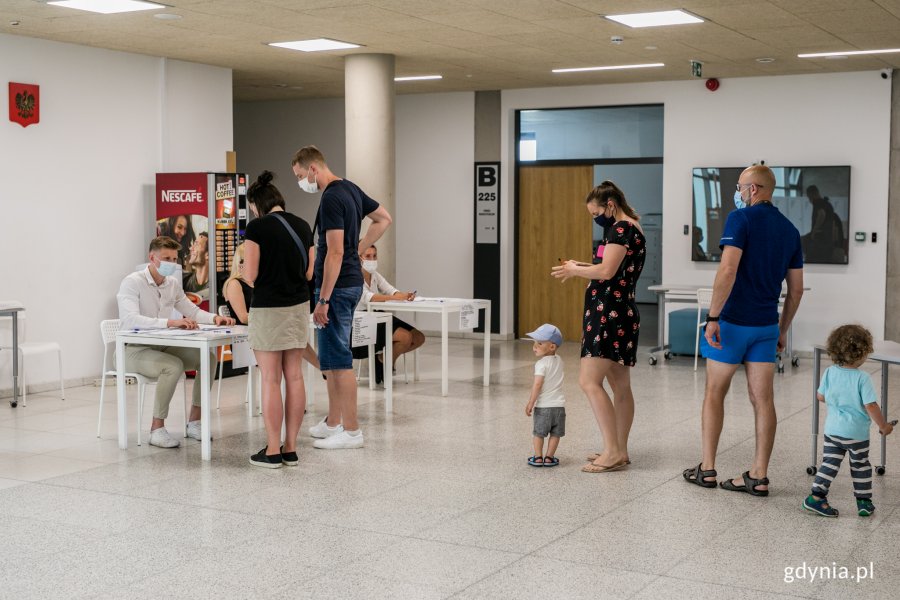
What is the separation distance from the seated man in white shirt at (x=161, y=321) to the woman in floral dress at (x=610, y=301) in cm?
224

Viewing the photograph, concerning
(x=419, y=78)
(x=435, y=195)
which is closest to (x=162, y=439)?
(x=419, y=78)

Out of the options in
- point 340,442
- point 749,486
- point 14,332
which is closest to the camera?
point 749,486

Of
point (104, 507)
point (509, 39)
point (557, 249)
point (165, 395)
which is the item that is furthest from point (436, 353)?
point (104, 507)

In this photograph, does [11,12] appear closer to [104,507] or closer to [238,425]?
[238,425]

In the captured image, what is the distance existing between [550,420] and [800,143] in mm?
6515

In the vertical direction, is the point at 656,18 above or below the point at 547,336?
above

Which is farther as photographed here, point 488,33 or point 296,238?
point 488,33

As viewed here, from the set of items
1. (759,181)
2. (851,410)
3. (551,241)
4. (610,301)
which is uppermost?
(759,181)

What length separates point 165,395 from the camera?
255 inches

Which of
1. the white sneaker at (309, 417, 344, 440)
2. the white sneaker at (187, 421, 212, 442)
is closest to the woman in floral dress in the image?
the white sneaker at (309, 417, 344, 440)

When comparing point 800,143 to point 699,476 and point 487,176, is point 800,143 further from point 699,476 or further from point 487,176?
point 699,476

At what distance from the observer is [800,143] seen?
11266 mm

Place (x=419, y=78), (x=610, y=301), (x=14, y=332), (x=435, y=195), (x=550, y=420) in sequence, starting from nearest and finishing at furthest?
(x=610, y=301) < (x=550, y=420) < (x=14, y=332) < (x=419, y=78) < (x=435, y=195)

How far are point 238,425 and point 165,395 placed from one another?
2.89 ft
